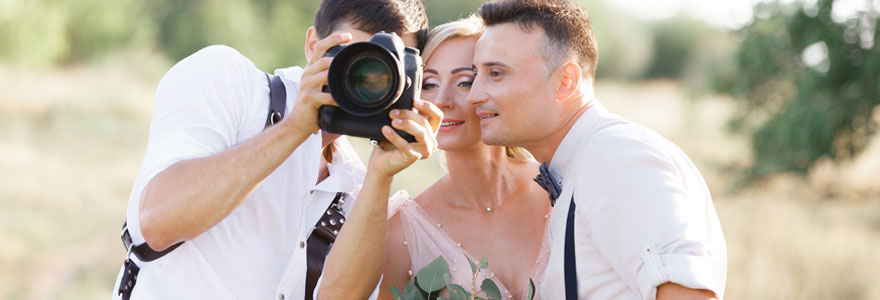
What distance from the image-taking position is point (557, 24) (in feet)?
9.53

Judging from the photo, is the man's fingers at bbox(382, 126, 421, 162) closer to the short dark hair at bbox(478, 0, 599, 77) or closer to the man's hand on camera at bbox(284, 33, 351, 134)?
the man's hand on camera at bbox(284, 33, 351, 134)

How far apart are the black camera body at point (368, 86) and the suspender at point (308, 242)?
37cm

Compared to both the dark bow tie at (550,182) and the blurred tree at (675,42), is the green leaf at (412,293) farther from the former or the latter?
the blurred tree at (675,42)

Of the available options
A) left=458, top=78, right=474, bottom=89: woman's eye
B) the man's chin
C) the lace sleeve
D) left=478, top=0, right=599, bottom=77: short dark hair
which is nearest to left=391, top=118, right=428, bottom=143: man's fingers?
the man's chin

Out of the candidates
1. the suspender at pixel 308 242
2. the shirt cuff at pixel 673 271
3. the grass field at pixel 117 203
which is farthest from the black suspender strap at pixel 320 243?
the grass field at pixel 117 203

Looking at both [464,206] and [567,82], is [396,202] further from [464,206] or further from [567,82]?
[567,82]

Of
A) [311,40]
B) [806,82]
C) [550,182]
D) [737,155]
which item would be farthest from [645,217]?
[737,155]

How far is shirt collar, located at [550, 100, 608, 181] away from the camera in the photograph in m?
2.65

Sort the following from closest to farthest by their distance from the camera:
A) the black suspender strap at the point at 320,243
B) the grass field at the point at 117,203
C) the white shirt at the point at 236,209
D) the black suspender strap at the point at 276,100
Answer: the white shirt at the point at 236,209 → the black suspender strap at the point at 276,100 → the black suspender strap at the point at 320,243 → the grass field at the point at 117,203

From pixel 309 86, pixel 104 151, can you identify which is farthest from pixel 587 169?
pixel 104 151

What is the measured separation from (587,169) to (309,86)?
0.83 m

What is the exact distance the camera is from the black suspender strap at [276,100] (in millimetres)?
2562

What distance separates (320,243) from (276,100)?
53cm

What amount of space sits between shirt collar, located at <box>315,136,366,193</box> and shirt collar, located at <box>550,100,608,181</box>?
0.74 metres
